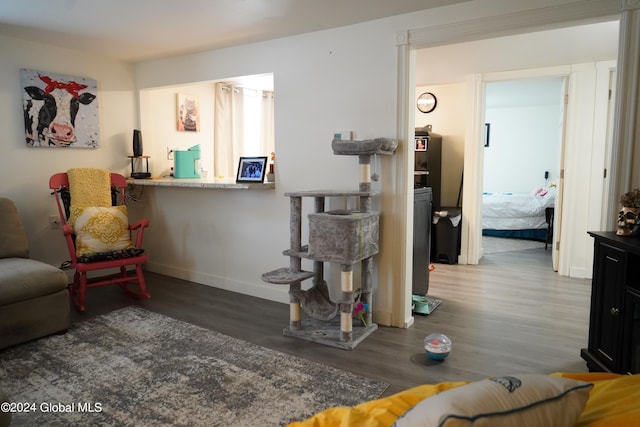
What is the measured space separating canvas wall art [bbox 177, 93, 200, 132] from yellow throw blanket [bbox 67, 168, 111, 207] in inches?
44.6

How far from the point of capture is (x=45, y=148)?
3904mm

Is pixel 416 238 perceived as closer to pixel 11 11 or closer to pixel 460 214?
pixel 460 214

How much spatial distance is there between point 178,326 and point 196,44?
2.37m

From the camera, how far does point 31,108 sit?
12.3 ft

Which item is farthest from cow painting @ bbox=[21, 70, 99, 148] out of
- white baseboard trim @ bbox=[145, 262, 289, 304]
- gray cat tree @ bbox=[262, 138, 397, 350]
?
gray cat tree @ bbox=[262, 138, 397, 350]

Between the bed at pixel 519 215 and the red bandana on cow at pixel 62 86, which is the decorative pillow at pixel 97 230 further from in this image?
the bed at pixel 519 215

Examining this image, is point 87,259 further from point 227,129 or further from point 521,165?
point 521,165

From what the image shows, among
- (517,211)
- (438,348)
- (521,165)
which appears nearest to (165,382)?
(438,348)

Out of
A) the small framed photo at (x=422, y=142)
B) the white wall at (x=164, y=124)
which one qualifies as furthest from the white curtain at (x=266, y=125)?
the small framed photo at (x=422, y=142)

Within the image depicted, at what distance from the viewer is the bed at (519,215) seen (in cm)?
646

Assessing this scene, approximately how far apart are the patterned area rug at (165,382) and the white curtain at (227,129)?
2.66 metres

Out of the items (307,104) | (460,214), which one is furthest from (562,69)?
(307,104)

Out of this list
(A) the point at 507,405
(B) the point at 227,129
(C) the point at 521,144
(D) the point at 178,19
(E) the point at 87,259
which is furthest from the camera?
(C) the point at 521,144

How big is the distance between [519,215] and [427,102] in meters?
Answer: 2.41
